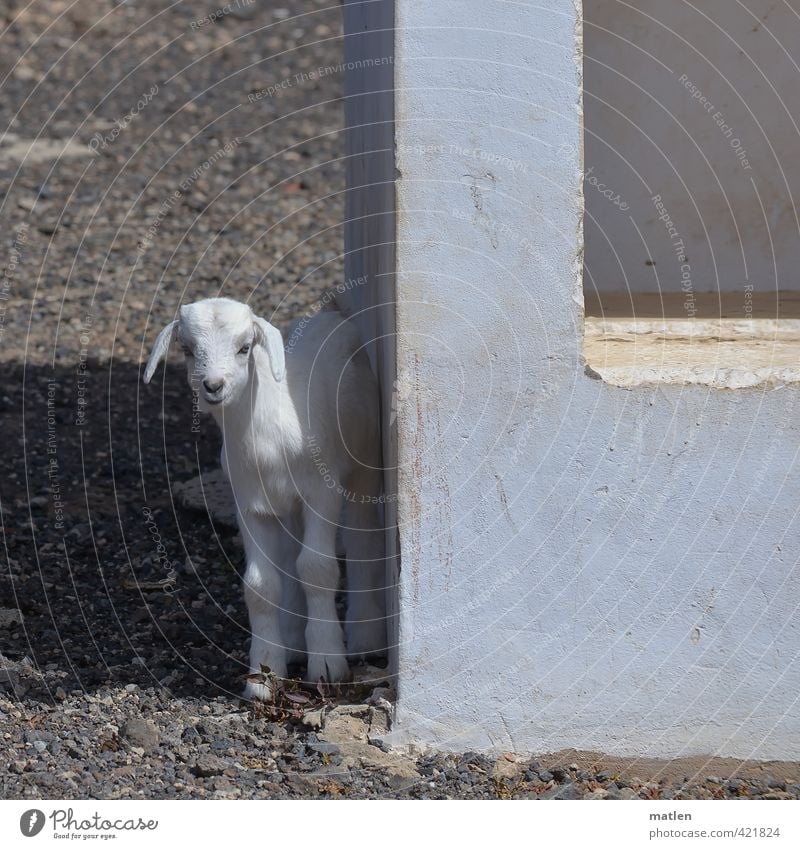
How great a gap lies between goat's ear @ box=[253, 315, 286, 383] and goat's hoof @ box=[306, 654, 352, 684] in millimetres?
1257

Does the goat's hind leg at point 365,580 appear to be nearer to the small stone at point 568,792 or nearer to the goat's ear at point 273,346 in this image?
the goat's ear at point 273,346

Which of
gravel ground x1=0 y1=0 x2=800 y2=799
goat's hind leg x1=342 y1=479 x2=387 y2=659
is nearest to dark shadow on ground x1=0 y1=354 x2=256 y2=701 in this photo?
gravel ground x1=0 y1=0 x2=800 y2=799

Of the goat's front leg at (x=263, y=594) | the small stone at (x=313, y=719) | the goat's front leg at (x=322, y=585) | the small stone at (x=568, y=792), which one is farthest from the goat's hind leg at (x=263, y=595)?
the small stone at (x=568, y=792)

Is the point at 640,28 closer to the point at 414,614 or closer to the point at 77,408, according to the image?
the point at 414,614

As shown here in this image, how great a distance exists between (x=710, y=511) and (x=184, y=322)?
2100 millimetres

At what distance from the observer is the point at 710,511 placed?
489 cm

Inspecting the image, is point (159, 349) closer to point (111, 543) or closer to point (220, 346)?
point (220, 346)

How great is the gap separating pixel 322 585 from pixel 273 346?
1083 mm

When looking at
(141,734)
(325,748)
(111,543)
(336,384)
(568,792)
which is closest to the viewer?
(568,792)

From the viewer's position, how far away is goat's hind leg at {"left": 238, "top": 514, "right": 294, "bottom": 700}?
18.0 ft

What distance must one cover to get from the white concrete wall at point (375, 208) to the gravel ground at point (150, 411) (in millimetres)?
734

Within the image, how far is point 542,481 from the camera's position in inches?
191

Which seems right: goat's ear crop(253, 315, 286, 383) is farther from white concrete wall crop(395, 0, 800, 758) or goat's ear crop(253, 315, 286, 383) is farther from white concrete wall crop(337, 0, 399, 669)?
white concrete wall crop(395, 0, 800, 758)

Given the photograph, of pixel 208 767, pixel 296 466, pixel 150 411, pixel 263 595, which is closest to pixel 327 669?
pixel 263 595
